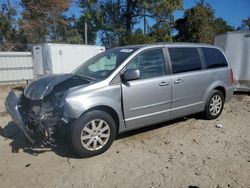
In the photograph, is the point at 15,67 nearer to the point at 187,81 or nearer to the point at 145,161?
the point at 187,81

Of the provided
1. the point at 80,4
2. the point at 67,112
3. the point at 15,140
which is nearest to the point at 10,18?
the point at 80,4

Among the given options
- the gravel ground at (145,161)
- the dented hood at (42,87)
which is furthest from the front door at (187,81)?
the dented hood at (42,87)

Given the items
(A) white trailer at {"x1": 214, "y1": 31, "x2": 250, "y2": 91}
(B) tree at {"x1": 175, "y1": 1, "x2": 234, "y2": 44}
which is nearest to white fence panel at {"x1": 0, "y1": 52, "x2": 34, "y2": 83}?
(A) white trailer at {"x1": 214, "y1": 31, "x2": 250, "y2": 91}

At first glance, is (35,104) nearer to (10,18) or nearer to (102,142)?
(102,142)

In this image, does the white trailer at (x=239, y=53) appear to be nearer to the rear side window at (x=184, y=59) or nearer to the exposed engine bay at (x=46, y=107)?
the rear side window at (x=184, y=59)

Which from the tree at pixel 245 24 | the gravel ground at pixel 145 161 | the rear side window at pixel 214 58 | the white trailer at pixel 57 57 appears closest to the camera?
the gravel ground at pixel 145 161

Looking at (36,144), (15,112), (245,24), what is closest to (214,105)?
(36,144)

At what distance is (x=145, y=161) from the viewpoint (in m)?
3.61

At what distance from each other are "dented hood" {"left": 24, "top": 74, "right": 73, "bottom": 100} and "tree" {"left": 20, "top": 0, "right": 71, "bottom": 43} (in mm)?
18859

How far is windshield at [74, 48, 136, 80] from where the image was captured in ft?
13.3

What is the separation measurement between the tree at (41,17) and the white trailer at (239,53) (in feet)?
59.3

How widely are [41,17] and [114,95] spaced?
21514 mm

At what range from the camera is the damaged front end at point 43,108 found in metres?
3.57

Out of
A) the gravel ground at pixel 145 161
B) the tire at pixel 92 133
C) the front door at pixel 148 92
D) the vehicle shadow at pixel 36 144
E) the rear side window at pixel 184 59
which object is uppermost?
the rear side window at pixel 184 59
